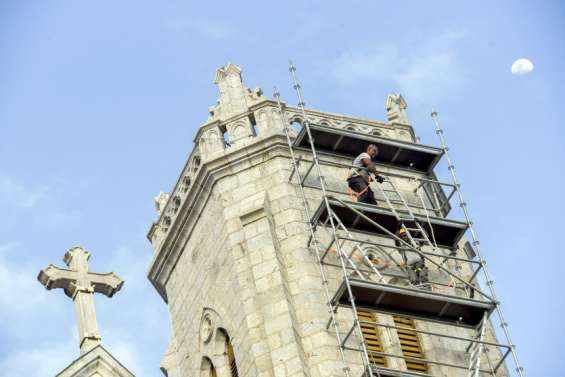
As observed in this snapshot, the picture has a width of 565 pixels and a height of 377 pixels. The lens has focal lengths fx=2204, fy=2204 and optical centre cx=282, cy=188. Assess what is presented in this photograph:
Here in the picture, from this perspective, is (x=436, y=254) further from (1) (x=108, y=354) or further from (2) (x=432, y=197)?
(1) (x=108, y=354)

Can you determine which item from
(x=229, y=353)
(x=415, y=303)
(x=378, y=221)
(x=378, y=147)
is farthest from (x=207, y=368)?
(x=378, y=147)

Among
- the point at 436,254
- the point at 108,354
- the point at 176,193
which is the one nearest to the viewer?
the point at 108,354

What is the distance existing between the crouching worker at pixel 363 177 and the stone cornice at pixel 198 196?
1287mm

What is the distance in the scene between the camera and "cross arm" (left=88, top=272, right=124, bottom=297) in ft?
114

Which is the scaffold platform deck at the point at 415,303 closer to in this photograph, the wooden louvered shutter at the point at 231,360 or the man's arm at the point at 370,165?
the wooden louvered shutter at the point at 231,360

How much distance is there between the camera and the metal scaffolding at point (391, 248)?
35.0 m

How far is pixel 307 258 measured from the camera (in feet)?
118

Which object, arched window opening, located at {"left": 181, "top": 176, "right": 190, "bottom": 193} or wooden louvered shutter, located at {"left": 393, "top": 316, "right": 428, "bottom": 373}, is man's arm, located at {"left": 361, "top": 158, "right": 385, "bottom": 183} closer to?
wooden louvered shutter, located at {"left": 393, "top": 316, "right": 428, "bottom": 373}

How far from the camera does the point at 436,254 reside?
36.8 meters

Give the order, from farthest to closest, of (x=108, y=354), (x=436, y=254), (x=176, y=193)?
(x=176, y=193)
(x=436, y=254)
(x=108, y=354)

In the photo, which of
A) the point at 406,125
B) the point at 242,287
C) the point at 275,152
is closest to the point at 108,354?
the point at 242,287

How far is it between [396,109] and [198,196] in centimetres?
446

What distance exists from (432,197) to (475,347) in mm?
4008

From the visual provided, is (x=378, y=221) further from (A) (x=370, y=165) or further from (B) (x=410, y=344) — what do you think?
(B) (x=410, y=344)
